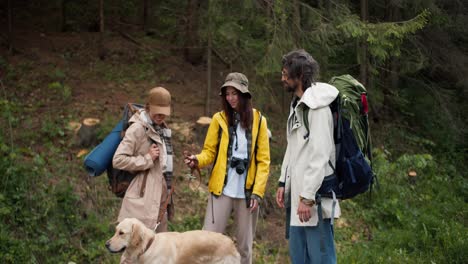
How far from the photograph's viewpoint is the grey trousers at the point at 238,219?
5.52 metres

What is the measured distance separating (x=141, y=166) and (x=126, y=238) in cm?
74

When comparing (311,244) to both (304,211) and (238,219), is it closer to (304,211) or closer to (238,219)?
(304,211)

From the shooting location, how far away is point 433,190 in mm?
11789

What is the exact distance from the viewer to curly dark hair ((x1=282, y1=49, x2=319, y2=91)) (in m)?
4.52

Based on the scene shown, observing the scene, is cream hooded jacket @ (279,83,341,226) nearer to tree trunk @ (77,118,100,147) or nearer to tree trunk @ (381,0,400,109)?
tree trunk @ (77,118,100,147)

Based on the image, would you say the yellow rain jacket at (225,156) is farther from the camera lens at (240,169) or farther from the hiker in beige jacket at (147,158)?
the hiker in beige jacket at (147,158)

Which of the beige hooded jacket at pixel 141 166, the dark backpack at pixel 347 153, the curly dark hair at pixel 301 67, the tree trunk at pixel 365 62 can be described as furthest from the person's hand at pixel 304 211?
the tree trunk at pixel 365 62

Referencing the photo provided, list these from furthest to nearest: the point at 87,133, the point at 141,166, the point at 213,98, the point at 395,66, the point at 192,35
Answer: the point at 395,66, the point at 192,35, the point at 213,98, the point at 87,133, the point at 141,166

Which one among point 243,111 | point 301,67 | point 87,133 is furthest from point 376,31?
point 301,67

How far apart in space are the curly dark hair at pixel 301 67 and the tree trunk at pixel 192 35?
6803 millimetres

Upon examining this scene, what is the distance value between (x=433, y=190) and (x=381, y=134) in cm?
288

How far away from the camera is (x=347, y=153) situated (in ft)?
14.7

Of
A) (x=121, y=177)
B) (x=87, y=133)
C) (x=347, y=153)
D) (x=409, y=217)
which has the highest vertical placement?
(x=347, y=153)

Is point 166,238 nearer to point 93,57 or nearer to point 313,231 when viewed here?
point 313,231
